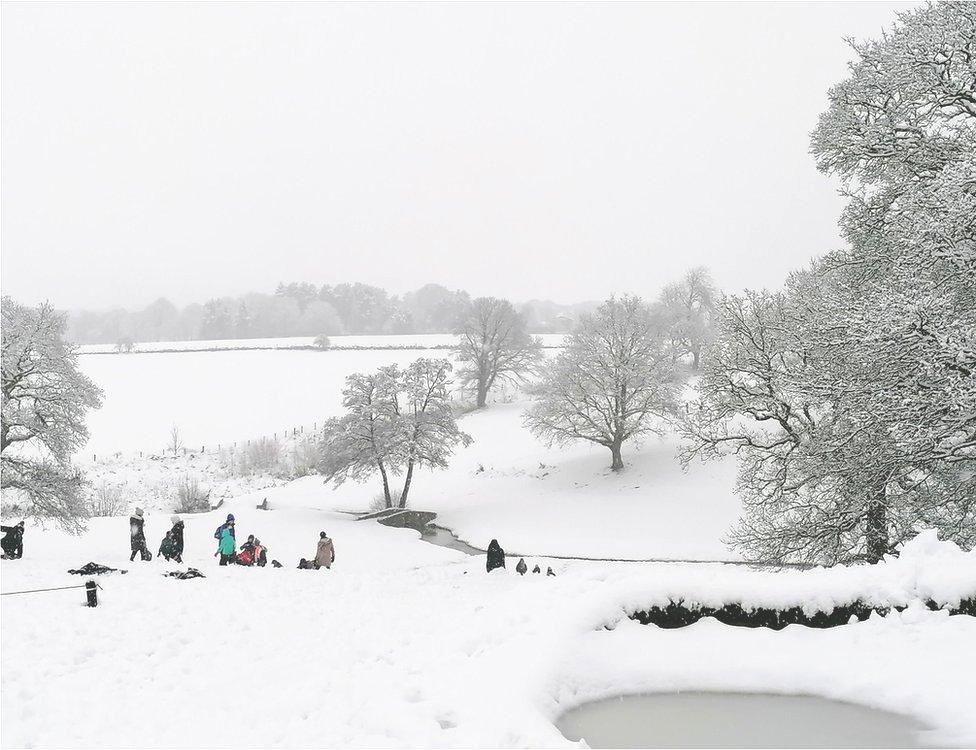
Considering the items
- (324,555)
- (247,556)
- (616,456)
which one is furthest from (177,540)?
(616,456)

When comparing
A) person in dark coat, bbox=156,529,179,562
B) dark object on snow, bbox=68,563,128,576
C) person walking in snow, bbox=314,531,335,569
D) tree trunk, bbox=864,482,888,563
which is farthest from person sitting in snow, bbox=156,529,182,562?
tree trunk, bbox=864,482,888,563

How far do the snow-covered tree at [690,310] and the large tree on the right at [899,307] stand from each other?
51384 mm

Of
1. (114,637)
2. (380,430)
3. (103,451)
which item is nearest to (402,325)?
(103,451)

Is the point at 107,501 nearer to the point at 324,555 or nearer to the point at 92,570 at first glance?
the point at 324,555

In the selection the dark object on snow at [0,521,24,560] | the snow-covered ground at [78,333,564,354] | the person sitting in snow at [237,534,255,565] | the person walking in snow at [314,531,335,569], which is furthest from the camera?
the snow-covered ground at [78,333,564,354]

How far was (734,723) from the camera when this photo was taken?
7766 millimetres

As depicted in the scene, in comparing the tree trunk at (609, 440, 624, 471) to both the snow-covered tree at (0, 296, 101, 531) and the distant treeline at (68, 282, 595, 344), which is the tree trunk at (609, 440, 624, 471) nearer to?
the snow-covered tree at (0, 296, 101, 531)

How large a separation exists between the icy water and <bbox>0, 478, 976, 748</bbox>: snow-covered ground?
21 centimetres

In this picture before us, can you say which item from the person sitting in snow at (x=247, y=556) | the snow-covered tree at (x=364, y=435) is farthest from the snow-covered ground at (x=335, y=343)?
the person sitting in snow at (x=247, y=556)

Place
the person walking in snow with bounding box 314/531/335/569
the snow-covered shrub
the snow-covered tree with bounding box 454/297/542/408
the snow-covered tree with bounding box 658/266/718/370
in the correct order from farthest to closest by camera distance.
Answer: the snow-covered tree with bounding box 658/266/718/370
the snow-covered tree with bounding box 454/297/542/408
the snow-covered shrub
the person walking in snow with bounding box 314/531/335/569

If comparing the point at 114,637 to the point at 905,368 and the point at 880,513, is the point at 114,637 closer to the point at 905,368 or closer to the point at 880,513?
the point at 905,368

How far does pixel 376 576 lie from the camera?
20.0m

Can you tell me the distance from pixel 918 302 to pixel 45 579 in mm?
19468

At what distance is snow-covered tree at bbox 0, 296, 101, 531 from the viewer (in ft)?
75.2
